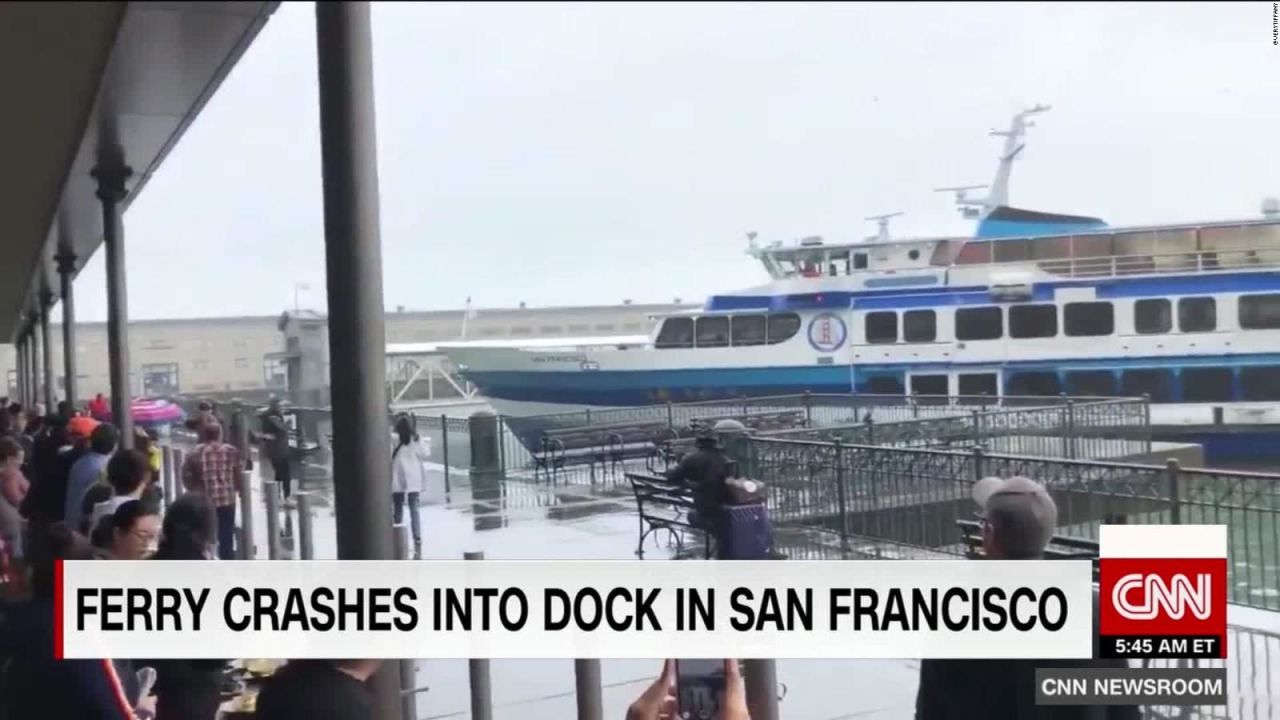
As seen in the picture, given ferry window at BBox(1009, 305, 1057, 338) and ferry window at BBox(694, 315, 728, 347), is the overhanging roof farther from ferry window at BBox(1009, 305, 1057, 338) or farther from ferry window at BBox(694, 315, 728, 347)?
ferry window at BBox(694, 315, 728, 347)

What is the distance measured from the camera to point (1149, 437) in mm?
8156

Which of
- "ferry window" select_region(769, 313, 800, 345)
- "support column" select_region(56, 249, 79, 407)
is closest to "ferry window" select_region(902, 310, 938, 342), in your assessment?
"ferry window" select_region(769, 313, 800, 345)

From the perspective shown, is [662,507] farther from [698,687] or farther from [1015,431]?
[1015,431]

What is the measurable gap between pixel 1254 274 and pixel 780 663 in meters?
2.96

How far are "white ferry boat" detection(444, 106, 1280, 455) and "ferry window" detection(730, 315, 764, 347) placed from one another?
24 mm

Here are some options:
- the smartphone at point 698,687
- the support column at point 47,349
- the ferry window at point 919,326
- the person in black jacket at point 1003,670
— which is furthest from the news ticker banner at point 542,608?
the support column at point 47,349

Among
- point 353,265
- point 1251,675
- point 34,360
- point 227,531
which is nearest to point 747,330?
point 227,531

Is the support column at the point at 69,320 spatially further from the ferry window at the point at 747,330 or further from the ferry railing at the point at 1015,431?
the ferry window at the point at 747,330

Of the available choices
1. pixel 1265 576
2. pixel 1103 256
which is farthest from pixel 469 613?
pixel 1103 256

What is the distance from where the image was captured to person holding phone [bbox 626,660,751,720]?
3.17 meters

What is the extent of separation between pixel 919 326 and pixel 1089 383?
11.7ft

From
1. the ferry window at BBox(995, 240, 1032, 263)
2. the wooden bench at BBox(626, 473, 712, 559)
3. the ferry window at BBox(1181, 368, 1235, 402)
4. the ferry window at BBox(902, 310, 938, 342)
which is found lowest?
the wooden bench at BBox(626, 473, 712, 559)

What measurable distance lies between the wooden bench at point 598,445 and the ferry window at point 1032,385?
326 centimetres

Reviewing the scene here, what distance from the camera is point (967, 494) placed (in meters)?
7.12
